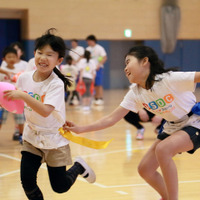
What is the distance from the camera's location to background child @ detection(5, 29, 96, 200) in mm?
3385

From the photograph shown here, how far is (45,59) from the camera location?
3371 millimetres

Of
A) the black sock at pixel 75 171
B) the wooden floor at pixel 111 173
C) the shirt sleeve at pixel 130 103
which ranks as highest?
the shirt sleeve at pixel 130 103

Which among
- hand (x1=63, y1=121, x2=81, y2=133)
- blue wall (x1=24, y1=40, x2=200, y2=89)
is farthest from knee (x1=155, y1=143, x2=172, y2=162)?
blue wall (x1=24, y1=40, x2=200, y2=89)

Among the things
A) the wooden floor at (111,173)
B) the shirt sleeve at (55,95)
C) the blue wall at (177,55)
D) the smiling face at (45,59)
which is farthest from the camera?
the blue wall at (177,55)

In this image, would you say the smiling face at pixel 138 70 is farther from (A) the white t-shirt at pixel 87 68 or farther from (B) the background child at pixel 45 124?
(A) the white t-shirt at pixel 87 68

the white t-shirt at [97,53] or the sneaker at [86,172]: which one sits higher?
the white t-shirt at [97,53]

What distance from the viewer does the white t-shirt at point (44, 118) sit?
11.1 ft

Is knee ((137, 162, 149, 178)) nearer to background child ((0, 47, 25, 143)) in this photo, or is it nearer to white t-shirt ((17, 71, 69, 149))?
white t-shirt ((17, 71, 69, 149))

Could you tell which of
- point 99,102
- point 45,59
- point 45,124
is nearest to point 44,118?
point 45,124

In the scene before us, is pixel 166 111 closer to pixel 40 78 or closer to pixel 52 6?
pixel 40 78

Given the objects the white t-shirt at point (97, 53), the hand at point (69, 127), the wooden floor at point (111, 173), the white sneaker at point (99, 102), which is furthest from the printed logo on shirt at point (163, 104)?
the white t-shirt at point (97, 53)

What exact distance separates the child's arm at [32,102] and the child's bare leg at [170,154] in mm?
925

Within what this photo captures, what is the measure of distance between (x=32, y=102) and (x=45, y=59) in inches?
16.8

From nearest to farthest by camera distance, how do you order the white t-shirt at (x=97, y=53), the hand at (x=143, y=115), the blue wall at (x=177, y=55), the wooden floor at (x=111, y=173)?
the wooden floor at (x=111, y=173)
the hand at (x=143, y=115)
the white t-shirt at (x=97, y=53)
the blue wall at (x=177, y=55)
